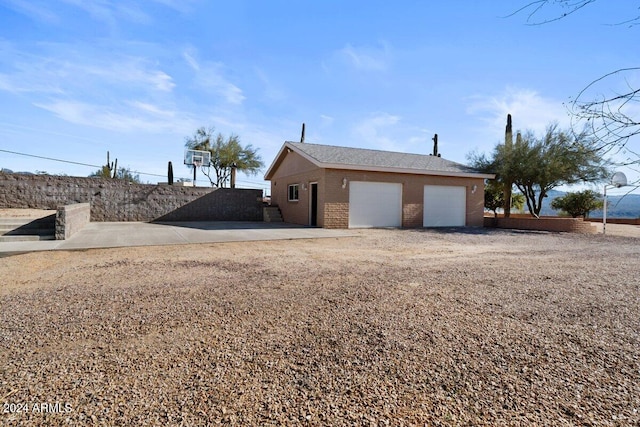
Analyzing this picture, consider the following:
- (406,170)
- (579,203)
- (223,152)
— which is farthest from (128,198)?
(579,203)

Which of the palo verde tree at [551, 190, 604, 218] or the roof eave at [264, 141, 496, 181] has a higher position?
the roof eave at [264, 141, 496, 181]

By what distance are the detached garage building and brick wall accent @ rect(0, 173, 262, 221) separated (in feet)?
10.5

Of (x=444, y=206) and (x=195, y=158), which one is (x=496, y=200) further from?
(x=195, y=158)

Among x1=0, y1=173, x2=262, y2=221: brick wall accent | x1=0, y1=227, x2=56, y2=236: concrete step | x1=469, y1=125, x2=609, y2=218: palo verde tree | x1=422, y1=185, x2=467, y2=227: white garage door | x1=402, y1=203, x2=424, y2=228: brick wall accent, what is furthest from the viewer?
x1=422, y1=185, x2=467, y2=227: white garage door

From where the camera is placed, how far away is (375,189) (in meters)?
14.4

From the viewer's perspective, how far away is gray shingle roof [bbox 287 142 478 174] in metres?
14.1

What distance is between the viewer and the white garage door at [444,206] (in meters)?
15.5

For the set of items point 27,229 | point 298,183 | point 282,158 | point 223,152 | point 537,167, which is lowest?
point 27,229

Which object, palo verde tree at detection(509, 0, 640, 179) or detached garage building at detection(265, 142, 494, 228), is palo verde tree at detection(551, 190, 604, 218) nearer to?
detached garage building at detection(265, 142, 494, 228)

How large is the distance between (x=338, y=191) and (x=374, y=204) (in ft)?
6.23

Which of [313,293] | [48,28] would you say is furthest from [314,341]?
[48,28]

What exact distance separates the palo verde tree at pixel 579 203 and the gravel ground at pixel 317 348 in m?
19.6

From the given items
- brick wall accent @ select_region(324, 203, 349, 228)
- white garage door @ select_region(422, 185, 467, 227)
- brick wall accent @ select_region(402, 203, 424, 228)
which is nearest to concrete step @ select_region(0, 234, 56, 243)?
brick wall accent @ select_region(324, 203, 349, 228)

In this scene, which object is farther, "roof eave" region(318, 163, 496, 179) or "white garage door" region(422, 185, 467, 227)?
"white garage door" region(422, 185, 467, 227)
